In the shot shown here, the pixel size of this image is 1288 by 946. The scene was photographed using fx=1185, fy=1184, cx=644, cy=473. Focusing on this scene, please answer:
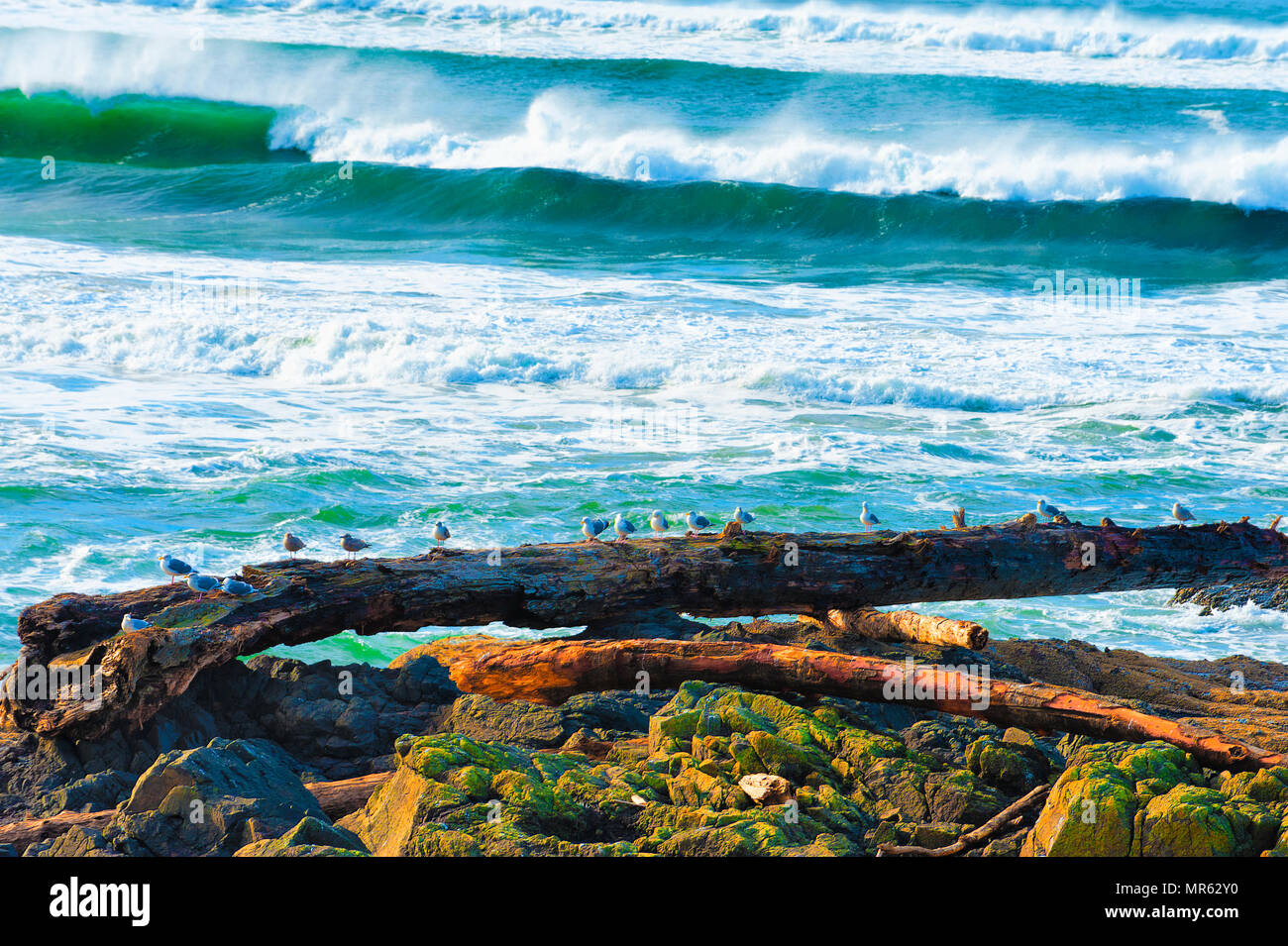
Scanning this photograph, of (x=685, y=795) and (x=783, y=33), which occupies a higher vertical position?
(x=783, y=33)

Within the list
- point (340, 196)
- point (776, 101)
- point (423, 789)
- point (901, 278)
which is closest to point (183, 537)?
point (423, 789)

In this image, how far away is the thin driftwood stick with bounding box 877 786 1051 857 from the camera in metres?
3.65

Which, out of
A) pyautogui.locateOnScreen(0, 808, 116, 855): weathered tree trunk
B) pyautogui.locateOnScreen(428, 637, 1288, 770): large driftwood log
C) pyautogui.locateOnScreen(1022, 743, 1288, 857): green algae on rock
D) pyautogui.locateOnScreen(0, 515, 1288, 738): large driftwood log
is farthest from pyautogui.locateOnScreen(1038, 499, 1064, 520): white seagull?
pyautogui.locateOnScreen(0, 808, 116, 855): weathered tree trunk

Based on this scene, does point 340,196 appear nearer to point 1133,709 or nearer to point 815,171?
point 815,171

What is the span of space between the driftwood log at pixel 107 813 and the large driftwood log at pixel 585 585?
52 cm

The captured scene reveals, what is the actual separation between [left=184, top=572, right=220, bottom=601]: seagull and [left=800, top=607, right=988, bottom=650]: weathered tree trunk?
2784 mm

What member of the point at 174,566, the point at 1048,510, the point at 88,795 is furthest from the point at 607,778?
the point at 1048,510

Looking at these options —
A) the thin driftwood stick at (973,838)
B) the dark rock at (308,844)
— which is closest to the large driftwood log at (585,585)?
the dark rock at (308,844)

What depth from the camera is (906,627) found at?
551 cm

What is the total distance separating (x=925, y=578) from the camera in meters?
5.94

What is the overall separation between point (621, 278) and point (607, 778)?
14322 mm

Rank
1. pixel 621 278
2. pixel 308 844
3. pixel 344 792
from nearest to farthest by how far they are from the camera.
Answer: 1. pixel 308 844
2. pixel 344 792
3. pixel 621 278

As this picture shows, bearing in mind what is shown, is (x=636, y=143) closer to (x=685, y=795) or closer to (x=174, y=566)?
(x=174, y=566)

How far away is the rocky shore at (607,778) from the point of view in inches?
143
